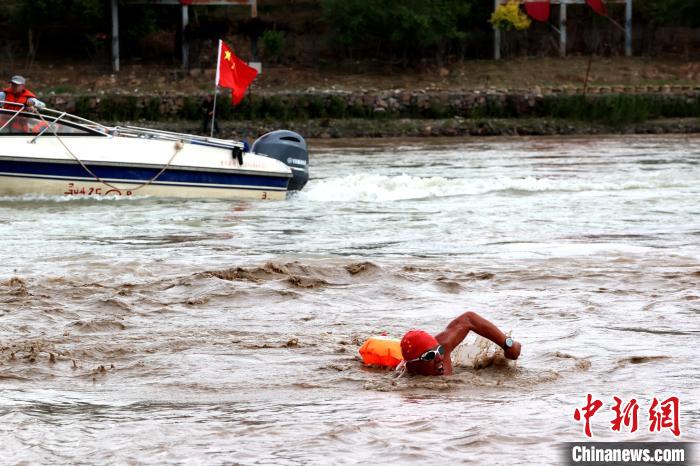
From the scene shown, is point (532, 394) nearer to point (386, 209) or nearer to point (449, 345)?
point (449, 345)

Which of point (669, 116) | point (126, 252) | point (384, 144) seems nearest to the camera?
point (126, 252)

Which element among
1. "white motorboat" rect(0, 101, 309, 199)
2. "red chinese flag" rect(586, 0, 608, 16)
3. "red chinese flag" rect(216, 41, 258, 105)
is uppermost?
"red chinese flag" rect(586, 0, 608, 16)

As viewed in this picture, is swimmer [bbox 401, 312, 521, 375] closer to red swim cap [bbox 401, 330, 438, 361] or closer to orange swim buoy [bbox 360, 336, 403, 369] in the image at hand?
red swim cap [bbox 401, 330, 438, 361]

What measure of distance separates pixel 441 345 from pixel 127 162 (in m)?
11.7

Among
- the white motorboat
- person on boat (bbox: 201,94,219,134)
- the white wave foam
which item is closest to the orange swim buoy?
the white motorboat

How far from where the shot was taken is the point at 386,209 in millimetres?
19688

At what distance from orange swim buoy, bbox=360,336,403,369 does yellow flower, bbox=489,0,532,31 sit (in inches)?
1452

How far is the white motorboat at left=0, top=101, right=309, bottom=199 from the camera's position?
18859mm

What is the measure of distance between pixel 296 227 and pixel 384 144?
19.0 meters

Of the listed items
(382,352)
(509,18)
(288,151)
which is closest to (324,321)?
(382,352)

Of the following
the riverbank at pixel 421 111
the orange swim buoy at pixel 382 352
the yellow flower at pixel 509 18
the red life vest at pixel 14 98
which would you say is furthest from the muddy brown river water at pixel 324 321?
the yellow flower at pixel 509 18

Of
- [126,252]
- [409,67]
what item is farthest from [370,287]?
[409,67]

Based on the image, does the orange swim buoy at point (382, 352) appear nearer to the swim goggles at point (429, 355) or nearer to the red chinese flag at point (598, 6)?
the swim goggles at point (429, 355)
